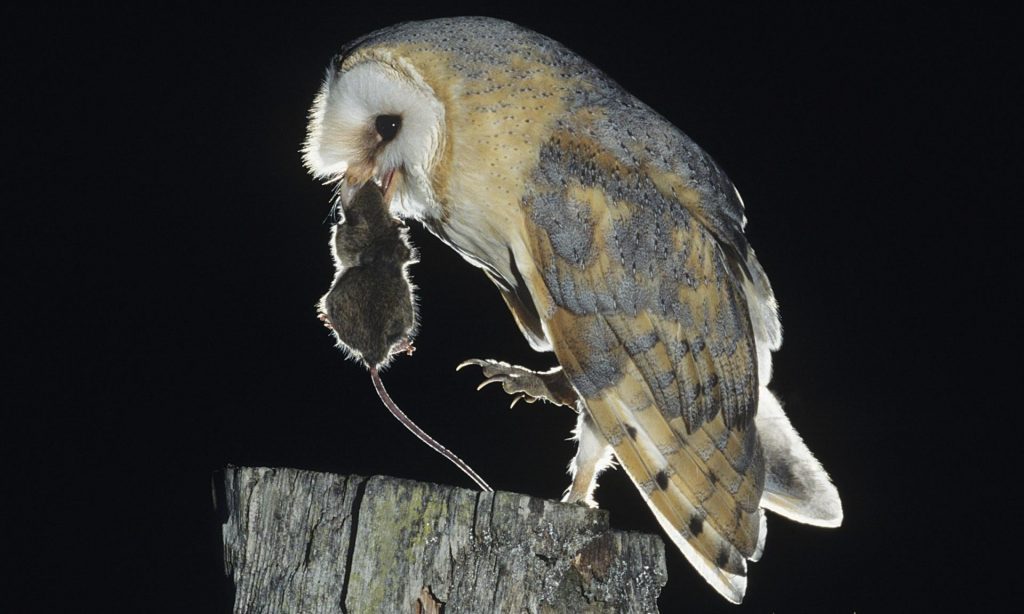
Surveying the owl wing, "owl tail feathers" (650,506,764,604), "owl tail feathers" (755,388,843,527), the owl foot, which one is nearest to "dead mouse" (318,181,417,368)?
the owl wing

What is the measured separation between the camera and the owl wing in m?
2.14

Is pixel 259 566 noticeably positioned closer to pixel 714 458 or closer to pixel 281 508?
pixel 281 508

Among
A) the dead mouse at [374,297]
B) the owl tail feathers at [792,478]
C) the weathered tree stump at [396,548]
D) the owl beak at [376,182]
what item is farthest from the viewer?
the owl tail feathers at [792,478]

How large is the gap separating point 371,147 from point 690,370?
0.88 meters

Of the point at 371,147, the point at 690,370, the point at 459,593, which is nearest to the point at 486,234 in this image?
the point at 371,147

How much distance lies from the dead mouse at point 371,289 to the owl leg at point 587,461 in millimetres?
480

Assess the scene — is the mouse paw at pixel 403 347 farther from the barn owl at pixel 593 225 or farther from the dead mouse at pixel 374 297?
the barn owl at pixel 593 225

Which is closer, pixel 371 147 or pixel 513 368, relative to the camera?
pixel 371 147

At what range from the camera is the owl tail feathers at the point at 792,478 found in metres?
2.50

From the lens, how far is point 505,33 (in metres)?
2.30

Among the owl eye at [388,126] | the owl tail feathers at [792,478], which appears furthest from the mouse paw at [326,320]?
the owl tail feathers at [792,478]

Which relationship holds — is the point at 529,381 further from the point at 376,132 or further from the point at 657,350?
the point at 376,132

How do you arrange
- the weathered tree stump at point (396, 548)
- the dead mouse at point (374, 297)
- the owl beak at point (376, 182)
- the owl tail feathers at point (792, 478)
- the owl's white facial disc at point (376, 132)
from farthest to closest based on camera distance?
the owl tail feathers at point (792, 478), the owl beak at point (376, 182), the owl's white facial disc at point (376, 132), the dead mouse at point (374, 297), the weathered tree stump at point (396, 548)

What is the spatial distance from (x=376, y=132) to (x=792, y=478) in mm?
1313
